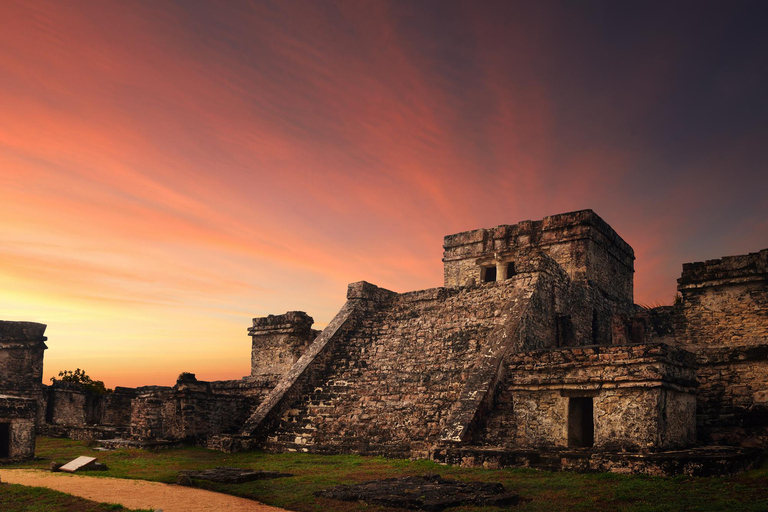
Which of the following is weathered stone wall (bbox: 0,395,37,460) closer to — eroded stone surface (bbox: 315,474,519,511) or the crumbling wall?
eroded stone surface (bbox: 315,474,519,511)

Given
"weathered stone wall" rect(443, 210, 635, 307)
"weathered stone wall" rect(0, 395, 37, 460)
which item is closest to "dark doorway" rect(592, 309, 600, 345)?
"weathered stone wall" rect(443, 210, 635, 307)

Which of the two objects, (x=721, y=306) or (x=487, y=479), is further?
(x=721, y=306)

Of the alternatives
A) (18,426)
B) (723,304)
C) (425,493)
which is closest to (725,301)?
(723,304)

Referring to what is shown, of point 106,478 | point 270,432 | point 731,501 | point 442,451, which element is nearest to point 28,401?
point 106,478

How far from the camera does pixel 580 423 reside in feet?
38.6

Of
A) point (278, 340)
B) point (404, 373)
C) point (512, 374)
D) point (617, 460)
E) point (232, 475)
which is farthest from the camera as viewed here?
point (278, 340)

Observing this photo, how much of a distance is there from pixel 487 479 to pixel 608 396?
112 inches

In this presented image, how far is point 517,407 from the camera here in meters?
11.9

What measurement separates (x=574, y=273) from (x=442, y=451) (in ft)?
39.6

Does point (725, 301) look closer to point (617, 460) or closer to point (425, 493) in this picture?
point (617, 460)

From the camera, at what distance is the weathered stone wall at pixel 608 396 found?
10.4 meters

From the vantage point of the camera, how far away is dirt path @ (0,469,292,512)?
875cm

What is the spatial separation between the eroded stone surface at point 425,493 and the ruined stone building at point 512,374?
200 centimetres

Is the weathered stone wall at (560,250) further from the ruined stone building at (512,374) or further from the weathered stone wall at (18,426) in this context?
the weathered stone wall at (18,426)
